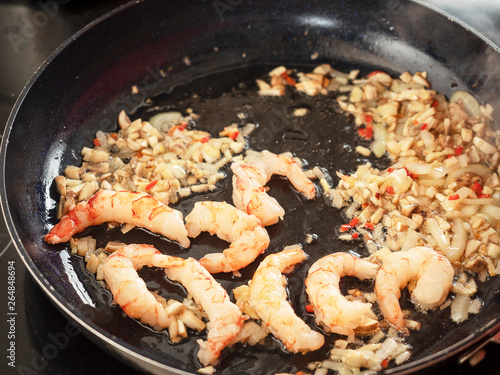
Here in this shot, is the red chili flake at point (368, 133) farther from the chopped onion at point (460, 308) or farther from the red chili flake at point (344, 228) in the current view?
the chopped onion at point (460, 308)

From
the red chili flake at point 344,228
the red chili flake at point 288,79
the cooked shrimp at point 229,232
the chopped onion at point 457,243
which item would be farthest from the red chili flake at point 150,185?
the chopped onion at point 457,243

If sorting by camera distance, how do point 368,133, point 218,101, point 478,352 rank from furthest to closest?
1. point 218,101
2. point 368,133
3. point 478,352

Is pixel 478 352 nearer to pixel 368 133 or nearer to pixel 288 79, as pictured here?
pixel 368 133

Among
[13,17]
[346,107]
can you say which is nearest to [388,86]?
[346,107]

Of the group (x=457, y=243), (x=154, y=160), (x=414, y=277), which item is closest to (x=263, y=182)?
(x=154, y=160)

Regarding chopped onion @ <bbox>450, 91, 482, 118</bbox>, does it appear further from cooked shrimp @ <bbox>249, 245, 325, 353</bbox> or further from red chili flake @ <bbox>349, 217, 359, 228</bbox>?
cooked shrimp @ <bbox>249, 245, 325, 353</bbox>
